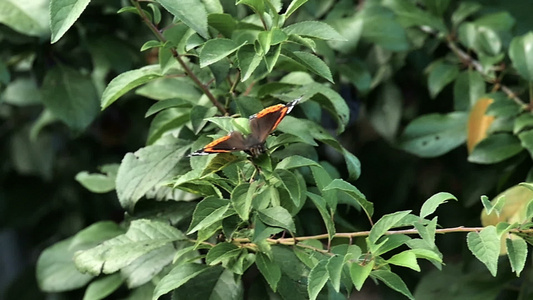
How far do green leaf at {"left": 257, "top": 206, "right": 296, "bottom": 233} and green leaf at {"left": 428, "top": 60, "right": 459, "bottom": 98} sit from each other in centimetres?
Answer: 53

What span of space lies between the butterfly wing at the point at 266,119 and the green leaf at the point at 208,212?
3.0 inches

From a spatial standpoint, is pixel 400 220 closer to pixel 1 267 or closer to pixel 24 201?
pixel 24 201

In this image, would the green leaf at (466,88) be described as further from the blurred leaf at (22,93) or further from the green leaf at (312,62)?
the blurred leaf at (22,93)

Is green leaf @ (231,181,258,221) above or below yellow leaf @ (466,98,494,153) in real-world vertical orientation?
above

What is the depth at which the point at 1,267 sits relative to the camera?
170 centimetres

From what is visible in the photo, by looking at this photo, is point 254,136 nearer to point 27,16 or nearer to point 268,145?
point 268,145

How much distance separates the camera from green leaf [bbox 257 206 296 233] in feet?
1.94

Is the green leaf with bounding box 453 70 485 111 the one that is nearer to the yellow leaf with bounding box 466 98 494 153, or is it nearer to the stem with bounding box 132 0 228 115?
the yellow leaf with bounding box 466 98 494 153

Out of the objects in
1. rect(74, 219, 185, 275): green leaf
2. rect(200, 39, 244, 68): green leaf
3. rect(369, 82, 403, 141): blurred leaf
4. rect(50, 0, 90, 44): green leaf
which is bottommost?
rect(369, 82, 403, 141): blurred leaf

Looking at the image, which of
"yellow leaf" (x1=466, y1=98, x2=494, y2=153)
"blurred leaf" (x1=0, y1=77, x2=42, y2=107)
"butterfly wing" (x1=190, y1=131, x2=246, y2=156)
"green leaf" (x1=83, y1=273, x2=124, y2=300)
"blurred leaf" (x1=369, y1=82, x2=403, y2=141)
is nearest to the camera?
"butterfly wing" (x1=190, y1=131, x2=246, y2=156)

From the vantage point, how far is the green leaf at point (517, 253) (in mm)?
568

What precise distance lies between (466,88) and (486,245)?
54 centimetres

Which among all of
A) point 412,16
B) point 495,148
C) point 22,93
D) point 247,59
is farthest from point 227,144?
point 22,93

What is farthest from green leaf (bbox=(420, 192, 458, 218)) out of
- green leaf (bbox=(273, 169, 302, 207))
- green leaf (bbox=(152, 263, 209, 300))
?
green leaf (bbox=(152, 263, 209, 300))
